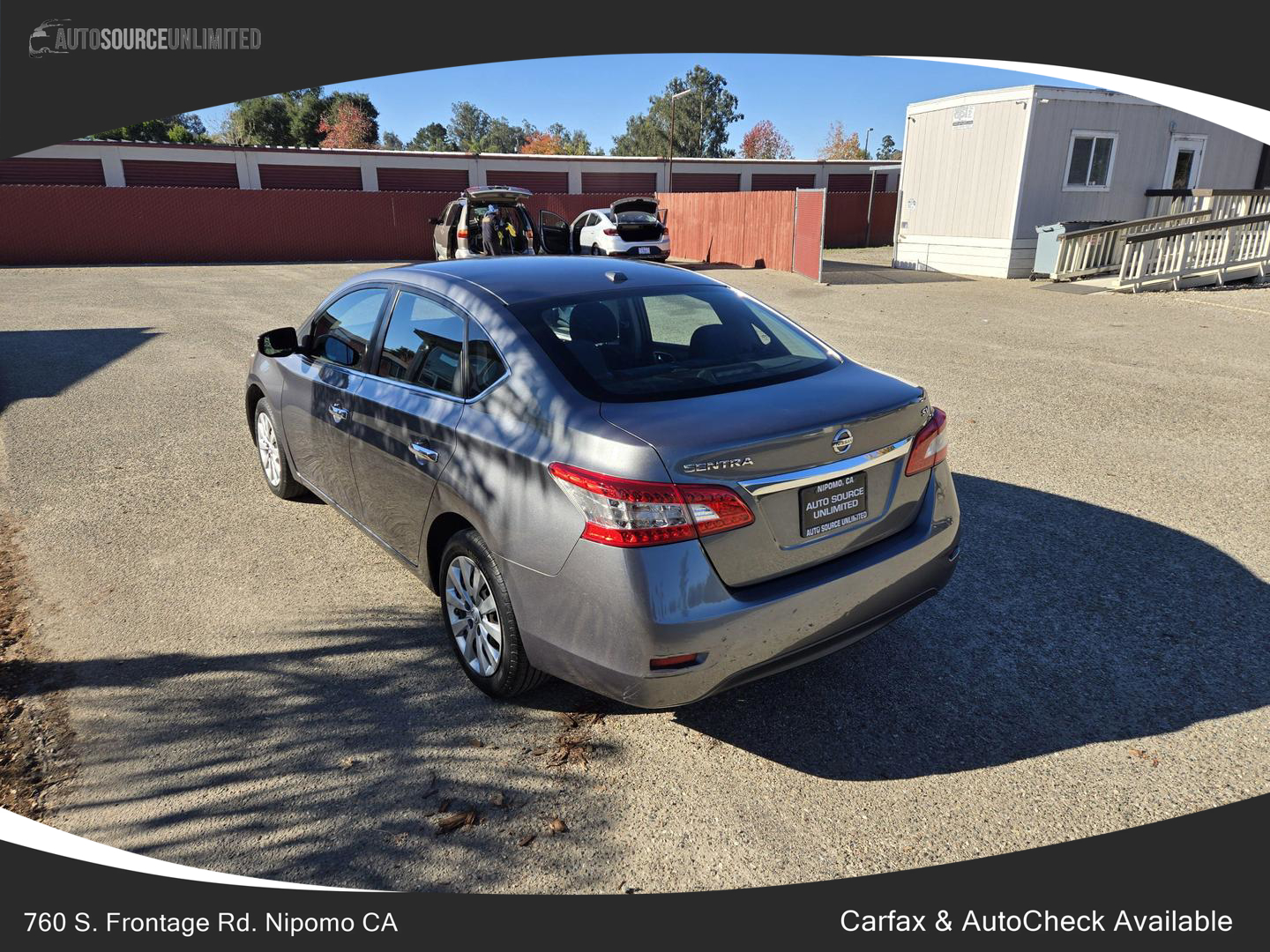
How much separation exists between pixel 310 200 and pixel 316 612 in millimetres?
29385

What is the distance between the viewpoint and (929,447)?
3293mm

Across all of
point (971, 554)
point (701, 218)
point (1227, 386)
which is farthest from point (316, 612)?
point (701, 218)

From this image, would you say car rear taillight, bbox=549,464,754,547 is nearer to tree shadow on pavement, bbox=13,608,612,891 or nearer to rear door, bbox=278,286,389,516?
tree shadow on pavement, bbox=13,608,612,891

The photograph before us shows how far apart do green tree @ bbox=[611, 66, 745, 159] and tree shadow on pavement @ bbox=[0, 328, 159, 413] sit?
8861 centimetres

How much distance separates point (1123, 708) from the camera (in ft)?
10.8

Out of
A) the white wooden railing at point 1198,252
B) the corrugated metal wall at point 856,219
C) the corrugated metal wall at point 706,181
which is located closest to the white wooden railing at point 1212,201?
the white wooden railing at point 1198,252

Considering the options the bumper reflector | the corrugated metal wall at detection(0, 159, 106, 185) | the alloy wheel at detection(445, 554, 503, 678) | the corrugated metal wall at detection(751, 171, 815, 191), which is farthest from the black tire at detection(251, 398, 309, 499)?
the corrugated metal wall at detection(751, 171, 815, 191)

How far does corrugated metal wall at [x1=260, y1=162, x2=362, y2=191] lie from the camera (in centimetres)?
3275

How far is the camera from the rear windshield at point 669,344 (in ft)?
10.2

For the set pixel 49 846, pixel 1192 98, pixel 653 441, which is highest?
pixel 1192 98

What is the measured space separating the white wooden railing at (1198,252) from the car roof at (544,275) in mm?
15767

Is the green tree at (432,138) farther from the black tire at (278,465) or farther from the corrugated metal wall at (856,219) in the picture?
the black tire at (278,465)

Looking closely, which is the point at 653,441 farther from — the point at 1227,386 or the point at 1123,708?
the point at 1227,386

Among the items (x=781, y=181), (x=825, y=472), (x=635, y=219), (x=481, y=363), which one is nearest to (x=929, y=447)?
(x=825, y=472)
